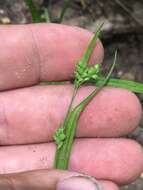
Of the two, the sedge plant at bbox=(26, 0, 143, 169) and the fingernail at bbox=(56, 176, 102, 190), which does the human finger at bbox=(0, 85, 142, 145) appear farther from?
the fingernail at bbox=(56, 176, 102, 190)

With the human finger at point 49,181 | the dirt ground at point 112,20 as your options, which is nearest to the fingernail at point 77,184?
the human finger at point 49,181

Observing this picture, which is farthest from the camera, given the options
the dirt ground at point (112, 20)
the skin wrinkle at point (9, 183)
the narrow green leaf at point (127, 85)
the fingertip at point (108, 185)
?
the dirt ground at point (112, 20)

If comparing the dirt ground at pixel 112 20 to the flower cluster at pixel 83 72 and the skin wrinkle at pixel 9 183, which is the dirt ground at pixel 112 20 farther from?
the skin wrinkle at pixel 9 183

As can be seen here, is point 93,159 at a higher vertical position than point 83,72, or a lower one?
lower

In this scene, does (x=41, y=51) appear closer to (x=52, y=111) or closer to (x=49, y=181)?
(x=52, y=111)

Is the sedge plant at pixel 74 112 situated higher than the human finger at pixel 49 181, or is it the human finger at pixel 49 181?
the sedge plant at pixel 74 112

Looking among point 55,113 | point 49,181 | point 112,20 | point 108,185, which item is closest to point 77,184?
point 49,181
